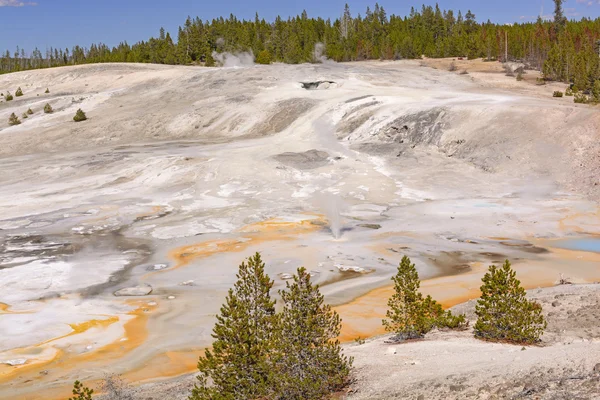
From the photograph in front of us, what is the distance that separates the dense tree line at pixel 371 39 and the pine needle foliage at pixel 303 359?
2550 inches

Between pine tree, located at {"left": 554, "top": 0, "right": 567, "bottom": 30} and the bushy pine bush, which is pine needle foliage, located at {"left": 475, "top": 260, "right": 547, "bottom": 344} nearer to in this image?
the bushy pine bush

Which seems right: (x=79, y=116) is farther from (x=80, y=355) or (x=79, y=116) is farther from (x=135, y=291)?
(x=80, y=355)

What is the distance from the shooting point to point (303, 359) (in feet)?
31.9

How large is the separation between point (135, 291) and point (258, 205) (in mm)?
11785

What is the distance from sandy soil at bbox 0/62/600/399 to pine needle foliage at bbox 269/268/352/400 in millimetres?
4830

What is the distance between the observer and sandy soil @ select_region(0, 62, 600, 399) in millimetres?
16391

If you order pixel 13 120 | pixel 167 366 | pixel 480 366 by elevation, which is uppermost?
pixel 13 120

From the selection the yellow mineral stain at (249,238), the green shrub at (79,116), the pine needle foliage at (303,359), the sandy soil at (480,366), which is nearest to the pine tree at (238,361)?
the pine needle foliage at (303,359)

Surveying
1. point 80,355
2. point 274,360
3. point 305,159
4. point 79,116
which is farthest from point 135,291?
point 79,116

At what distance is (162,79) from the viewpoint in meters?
65.1

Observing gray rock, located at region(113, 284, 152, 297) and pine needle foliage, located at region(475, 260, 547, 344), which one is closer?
pine needle foliage, located at region(475, 260, 547, 344)

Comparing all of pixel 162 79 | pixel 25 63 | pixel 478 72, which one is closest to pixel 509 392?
pixel 162 79

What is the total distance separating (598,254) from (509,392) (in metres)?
14.9

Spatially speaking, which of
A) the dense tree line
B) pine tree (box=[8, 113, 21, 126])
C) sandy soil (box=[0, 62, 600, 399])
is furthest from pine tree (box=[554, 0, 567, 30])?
pine tree (box=[8, 113, 21, 126])
